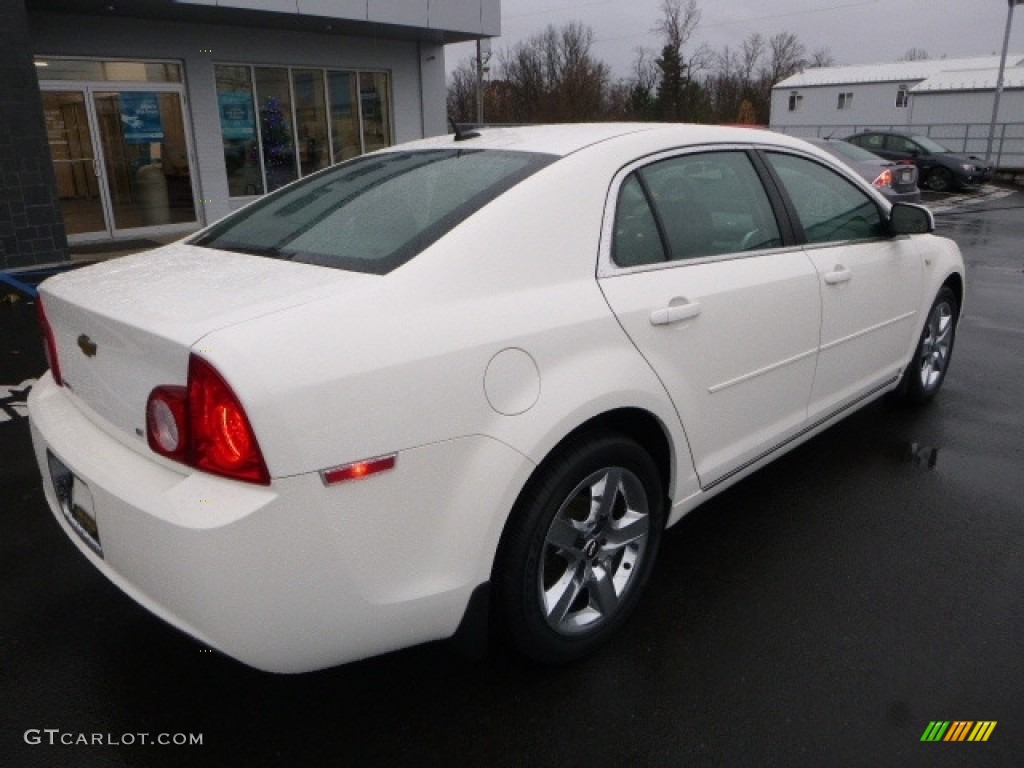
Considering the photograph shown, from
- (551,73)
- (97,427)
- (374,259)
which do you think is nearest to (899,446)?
(374,259)

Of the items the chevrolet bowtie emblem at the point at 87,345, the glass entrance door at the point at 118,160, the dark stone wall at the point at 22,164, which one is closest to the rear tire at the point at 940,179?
the glass entrance door at the point at 118,160

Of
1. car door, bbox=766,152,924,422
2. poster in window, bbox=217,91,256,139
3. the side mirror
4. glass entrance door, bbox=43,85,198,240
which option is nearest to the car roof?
car door, bbox=766,152,924,422

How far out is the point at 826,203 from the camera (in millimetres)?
3572

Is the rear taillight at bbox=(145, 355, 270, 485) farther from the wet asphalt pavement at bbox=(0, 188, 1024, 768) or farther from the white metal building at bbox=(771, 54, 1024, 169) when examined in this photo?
the white metal building at bbox=(771, 54, 1024, 169)

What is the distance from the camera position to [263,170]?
14000 mm

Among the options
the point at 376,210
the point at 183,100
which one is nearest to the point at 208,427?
the point at 376,210

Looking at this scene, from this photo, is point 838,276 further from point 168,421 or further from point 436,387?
point 168,421

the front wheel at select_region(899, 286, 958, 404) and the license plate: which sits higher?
the license plate

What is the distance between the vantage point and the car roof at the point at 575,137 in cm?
266

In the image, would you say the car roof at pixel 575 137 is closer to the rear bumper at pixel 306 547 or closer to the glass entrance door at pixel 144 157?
the rear bumper at pixel 306 547

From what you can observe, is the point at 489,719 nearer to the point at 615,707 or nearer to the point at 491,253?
the point at 615,707

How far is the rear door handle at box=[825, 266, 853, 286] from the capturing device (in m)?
3.30

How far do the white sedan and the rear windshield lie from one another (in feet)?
0.05

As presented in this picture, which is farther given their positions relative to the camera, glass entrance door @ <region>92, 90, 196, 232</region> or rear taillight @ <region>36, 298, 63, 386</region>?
glass entrance door @ <region>92, 90, 196, 232</region>
